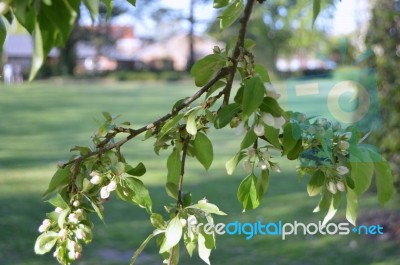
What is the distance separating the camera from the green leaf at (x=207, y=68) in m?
0.77

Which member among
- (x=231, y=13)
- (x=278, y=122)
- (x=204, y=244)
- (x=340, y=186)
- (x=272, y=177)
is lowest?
(x=272, y=177)

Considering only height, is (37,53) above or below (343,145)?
above

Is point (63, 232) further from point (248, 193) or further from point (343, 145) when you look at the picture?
point (343, 145)

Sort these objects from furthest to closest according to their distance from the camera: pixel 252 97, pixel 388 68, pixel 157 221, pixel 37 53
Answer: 1. pixel 388 68
2. pixel 157 221
3. pixel 252 97
4. pixel 37 53

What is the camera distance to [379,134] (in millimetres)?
3844

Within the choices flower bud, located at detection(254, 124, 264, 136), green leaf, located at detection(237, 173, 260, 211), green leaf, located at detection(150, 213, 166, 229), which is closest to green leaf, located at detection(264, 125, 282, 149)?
flower bud, located at detection(254, 124, 264, 136)

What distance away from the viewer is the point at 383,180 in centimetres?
78

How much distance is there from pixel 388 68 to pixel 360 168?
320cm

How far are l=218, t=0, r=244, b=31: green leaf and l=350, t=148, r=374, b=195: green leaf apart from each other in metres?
0.24

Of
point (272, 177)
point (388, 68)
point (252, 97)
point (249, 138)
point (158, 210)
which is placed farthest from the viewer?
point (272, 177)

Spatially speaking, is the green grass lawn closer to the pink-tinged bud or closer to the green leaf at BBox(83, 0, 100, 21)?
the pink-tinged bud

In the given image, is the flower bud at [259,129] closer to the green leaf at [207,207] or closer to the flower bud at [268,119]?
the flower bud at [268,119]

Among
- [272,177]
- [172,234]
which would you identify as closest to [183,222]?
[172,234]

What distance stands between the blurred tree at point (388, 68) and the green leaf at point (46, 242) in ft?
10.6
